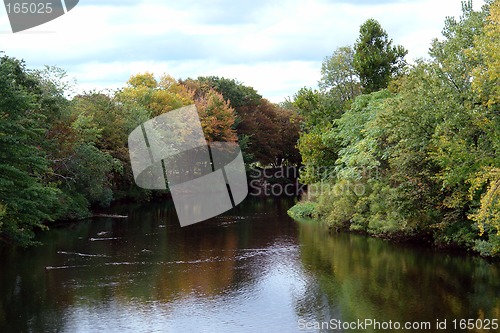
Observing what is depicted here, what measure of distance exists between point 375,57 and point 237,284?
926 inches

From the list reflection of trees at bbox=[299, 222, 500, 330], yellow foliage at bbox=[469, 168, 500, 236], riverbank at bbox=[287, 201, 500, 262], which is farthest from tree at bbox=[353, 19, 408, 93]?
yellow foliage at bbox=[469, 168, 500, 236]

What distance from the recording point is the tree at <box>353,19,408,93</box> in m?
37.2

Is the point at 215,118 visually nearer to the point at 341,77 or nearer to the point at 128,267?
the point at 341,77

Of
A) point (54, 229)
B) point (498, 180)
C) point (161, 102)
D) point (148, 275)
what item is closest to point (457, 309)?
point (498, 180)

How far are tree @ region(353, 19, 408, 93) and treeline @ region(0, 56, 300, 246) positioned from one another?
7347 mm

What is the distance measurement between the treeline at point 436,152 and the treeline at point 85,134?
14125 millimetres

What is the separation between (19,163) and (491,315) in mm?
17062

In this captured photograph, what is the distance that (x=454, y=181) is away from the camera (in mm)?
20156

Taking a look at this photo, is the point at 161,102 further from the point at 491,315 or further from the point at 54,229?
the point at 491,315

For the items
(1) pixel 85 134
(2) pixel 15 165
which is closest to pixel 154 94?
(1) pixel 85 134

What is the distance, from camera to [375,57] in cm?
3691

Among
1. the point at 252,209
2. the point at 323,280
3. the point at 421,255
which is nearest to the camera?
the point at 323,280

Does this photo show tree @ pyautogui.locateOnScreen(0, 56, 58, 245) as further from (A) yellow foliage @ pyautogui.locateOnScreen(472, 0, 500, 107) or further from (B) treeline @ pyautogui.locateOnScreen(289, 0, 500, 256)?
(A) yellow foliage @ pyautogui.locateOnScreen(472, 0, 500, 107)

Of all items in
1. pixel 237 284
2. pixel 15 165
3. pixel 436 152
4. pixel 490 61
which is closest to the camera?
pixel 490 61
